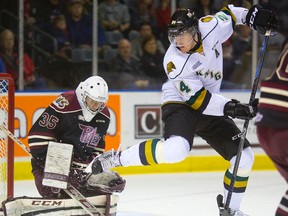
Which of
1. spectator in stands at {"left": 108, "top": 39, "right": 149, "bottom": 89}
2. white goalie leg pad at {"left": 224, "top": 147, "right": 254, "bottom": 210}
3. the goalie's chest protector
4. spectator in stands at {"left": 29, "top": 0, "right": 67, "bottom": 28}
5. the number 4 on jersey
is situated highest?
the goalie's chest protector

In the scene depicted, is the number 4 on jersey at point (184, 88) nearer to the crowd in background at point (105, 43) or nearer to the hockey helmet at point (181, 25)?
the hockey helmet at point (181, 25)

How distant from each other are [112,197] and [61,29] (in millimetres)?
2773

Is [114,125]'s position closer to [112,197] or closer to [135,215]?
[135,215]

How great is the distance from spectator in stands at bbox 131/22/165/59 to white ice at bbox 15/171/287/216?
1.10 m

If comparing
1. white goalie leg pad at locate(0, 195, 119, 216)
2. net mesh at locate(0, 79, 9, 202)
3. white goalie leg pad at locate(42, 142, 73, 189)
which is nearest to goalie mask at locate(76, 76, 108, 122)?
white goalie leg pad at locate(42, 142, 73, 189)

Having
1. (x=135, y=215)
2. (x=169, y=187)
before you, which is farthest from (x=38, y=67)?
(x=135, y=215)

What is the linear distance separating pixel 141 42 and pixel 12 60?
113cm

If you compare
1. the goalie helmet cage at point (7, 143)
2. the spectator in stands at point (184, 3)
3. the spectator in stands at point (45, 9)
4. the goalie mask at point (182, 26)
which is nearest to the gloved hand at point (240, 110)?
the goalie mask at point (182, 26)

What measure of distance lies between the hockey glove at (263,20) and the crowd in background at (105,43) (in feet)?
7.89

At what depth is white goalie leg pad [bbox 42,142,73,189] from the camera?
3266 mm

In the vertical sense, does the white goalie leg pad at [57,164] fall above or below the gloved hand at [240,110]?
below

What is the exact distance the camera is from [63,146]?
3.27 metres

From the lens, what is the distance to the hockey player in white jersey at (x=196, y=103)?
3.46 metres

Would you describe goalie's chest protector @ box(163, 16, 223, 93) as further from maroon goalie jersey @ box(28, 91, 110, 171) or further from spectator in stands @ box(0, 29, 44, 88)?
spectator in stands @ box(0, 29, 44, 88)
